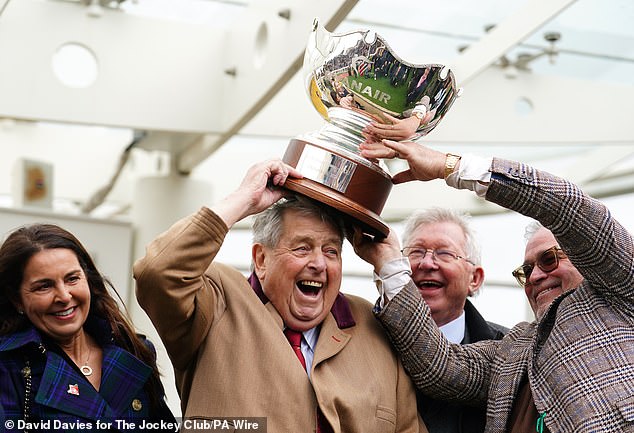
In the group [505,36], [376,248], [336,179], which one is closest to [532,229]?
[376,248]

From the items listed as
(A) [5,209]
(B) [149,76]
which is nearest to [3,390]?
(B) [149,76]

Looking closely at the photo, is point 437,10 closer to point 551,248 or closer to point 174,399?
point 174,399

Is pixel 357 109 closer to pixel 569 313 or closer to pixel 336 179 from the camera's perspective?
pixel 336 179

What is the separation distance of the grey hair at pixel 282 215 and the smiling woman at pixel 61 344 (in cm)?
55

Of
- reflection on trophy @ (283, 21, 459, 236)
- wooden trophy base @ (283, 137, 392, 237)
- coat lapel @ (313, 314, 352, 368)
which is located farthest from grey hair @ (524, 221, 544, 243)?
coat lapel @ (313, 314, 352, 368)

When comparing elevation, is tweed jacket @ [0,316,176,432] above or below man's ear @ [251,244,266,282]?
below

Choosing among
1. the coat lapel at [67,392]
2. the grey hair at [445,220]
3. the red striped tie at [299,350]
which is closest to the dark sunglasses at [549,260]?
the grey hair at [445,220]

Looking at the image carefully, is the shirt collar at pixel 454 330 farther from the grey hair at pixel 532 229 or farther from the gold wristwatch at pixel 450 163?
the gold wristwatch at pixel 450 163

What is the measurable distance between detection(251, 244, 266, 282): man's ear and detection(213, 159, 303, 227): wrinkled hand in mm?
174

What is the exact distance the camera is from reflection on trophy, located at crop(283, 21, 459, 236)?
3350mm

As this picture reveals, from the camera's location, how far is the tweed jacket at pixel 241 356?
3104 millimetres

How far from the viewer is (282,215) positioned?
11.2 feet

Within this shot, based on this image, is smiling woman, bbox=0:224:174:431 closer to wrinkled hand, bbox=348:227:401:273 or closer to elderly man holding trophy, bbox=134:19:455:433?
elderly man holding trophy, bbox=134:19:455:433

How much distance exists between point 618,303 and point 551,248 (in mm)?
451
